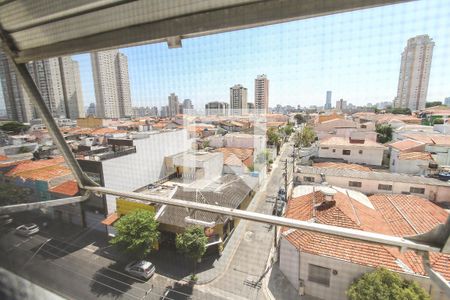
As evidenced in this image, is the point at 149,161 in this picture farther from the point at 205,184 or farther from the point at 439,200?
the point at 439,200

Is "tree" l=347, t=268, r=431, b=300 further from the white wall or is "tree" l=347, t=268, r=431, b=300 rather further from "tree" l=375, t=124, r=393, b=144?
"tree" l=375, t=124, r=393, b=144

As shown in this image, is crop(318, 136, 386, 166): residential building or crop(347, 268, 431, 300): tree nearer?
crop(347, 268, 431, 300): tree

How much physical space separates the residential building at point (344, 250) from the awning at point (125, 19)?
1.54m

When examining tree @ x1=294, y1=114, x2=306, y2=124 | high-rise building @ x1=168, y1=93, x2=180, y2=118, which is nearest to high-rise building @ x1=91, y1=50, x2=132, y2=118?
high-rise building @ x1=168, y1=93, x2=180, y2=118

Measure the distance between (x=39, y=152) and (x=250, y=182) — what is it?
4.17 m

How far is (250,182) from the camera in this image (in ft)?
16.6

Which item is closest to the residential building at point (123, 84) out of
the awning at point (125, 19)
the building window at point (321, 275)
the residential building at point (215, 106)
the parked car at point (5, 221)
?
the awning at point (125, 19)

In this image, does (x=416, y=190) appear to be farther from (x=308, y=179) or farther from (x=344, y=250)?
(x=344, y=250)

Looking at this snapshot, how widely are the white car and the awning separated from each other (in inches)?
40.2

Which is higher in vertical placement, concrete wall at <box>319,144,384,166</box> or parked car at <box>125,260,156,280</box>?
concrete wall at <box>319,144,384,166</box>

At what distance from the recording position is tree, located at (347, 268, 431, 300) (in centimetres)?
157

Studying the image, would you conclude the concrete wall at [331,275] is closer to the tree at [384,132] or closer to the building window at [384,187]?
the building window at [384,187]

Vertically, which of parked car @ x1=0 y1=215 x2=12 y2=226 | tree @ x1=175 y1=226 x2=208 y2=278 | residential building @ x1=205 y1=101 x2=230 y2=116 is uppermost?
residential building @ x1=205 y1=101 x2=230 y2=116

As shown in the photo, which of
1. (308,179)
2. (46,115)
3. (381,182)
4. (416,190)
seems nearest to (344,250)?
(46,115)
